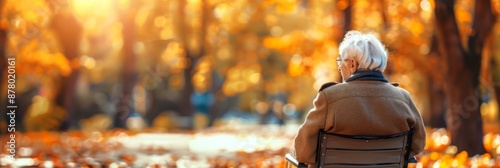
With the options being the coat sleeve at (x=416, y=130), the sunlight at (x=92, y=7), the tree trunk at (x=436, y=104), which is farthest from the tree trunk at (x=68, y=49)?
the coat sleeve at (x=416, y=130)

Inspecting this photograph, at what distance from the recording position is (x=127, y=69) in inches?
1219

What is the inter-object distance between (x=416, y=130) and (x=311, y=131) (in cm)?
75

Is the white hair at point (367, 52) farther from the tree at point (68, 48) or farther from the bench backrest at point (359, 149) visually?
the tree at point (68, 48)

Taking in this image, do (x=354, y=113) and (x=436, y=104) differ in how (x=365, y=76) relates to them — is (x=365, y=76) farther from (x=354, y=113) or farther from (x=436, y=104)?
(x=436, y=104)

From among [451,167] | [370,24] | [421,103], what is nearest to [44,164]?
[451,167]

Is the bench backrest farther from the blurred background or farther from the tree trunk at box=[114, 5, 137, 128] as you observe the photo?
the tree trunk at box=[114, 5, 137, 128]

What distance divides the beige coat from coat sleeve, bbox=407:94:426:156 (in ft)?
0.20

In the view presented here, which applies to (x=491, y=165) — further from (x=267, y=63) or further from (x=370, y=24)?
(x=267, y=63)

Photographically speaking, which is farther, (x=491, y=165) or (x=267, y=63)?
(x=267, y=63)

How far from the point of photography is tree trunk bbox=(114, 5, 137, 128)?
3039 cm

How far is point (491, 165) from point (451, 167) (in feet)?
1.92

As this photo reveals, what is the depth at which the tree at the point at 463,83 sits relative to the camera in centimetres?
1394

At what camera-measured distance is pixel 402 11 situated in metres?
22.2

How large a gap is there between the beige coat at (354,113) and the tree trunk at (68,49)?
73.3ft
